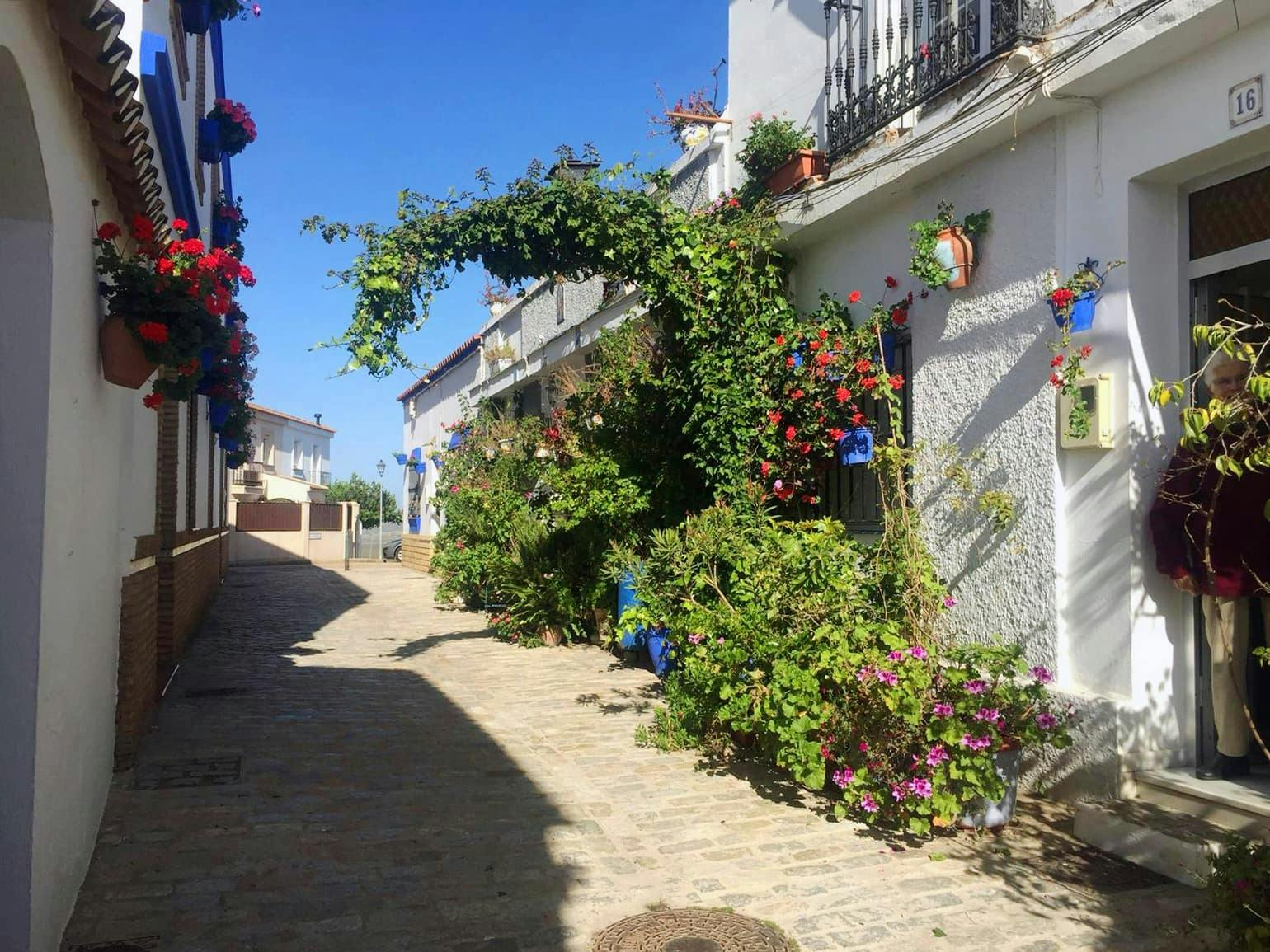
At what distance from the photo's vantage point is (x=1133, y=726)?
4.79 meters

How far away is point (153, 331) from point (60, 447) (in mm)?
883

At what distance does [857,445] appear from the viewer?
23.1 feet

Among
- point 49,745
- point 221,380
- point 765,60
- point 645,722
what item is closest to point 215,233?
point 221,380

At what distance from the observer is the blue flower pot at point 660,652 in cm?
766

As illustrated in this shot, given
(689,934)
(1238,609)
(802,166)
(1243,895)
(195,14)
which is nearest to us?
(1243,895)

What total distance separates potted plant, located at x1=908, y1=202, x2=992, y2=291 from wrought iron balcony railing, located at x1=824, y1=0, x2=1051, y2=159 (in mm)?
905

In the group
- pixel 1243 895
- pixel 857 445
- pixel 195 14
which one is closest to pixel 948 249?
pixel 857 445

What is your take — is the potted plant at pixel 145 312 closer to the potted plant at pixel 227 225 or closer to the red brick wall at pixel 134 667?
the red brick wall at pixel 134 667

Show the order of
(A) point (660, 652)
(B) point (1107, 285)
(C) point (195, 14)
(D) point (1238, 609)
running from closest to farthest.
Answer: (D) point (1238, 609) < (B) point (1107, 285) < (A) point (660, 652) < (C) point (195, 14)

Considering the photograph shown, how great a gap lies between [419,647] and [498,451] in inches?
161

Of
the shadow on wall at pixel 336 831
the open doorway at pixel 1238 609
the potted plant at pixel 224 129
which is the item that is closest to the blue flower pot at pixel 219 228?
the potted plant at pixel 224 129

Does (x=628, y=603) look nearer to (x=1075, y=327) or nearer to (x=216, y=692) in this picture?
(x=216, y=692)

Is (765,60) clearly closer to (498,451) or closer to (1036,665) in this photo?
(1036,665)

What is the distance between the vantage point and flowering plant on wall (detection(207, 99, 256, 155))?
10.5m
